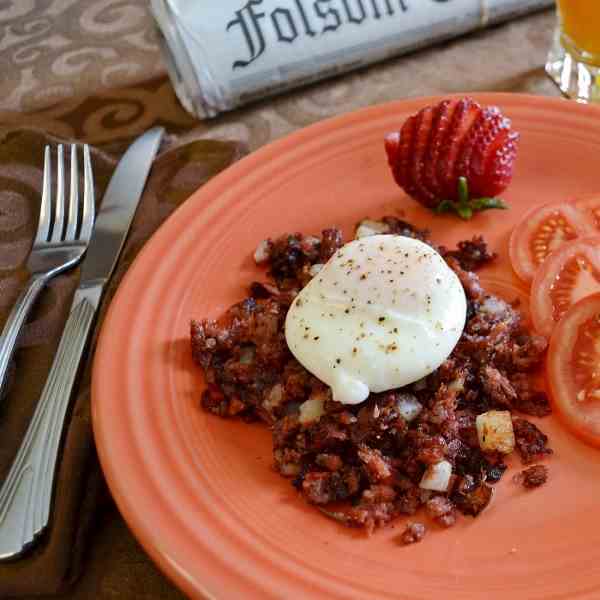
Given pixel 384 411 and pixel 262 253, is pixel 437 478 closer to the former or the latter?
pixel 384 411

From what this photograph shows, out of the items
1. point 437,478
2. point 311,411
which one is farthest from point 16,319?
point 437,478

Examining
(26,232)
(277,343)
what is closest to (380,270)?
(277,343)

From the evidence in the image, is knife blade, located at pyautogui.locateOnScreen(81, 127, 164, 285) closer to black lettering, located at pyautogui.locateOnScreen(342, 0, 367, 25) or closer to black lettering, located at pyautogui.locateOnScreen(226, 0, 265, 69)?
black lettering, located at pyautogui.locateOnScreen(226, 0, 265, 69)

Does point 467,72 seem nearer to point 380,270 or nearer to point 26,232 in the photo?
point 380,270

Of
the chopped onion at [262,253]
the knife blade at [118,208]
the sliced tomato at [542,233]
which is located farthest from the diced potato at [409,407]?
the knife blade at [118,208]

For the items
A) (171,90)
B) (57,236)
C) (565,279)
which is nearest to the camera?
(565,279)

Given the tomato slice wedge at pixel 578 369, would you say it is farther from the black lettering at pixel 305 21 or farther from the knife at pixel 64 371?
the black lettering at pixel 305 21

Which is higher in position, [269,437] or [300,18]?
[300,18]
